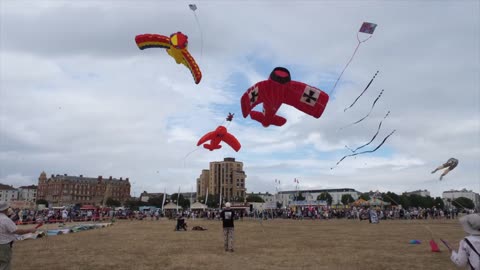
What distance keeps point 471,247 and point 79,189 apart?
162m

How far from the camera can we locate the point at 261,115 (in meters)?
18.3

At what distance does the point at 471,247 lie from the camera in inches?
182

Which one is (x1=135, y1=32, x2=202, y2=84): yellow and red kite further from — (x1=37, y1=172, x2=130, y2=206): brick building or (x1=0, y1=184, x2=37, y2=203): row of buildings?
(x1=0, y1=184, x2=37, y2=203): row of buildings

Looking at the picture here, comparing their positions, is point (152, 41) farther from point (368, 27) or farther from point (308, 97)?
point (368, 27)

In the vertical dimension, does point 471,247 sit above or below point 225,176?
below

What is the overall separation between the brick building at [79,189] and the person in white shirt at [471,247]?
149700 millimetres

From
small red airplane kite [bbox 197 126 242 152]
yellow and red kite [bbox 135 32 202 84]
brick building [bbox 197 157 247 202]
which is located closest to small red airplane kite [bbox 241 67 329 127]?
yellow and red kite [bbox 135 32 202 84]

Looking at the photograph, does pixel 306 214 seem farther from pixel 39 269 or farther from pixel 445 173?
pixel 39 269

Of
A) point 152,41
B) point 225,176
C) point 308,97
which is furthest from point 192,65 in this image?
point 225,176

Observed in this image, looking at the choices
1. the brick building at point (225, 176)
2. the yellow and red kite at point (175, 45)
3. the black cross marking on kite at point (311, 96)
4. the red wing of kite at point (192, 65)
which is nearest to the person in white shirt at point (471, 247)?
the black cross marking on kite at point (311, 96)

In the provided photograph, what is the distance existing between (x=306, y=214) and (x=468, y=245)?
44.9 meters

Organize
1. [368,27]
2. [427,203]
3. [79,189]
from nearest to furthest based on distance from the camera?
1. [368,27]
2. [427,203]
3. [79,189]

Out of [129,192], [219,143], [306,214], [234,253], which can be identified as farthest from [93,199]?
[234,253]

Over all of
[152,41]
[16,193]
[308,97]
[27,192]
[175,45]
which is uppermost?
[152,41]
